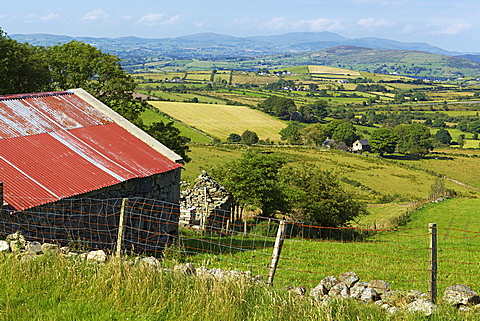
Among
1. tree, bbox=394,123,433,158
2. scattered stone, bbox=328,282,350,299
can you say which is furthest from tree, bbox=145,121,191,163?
tree, bbox=394,123,433,158

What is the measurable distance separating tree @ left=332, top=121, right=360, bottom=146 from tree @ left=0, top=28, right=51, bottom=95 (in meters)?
101

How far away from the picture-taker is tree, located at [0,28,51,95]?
1231 inches

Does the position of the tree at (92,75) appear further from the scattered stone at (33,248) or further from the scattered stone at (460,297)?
the scattered stone at (460,297)

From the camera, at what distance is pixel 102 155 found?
639 inches

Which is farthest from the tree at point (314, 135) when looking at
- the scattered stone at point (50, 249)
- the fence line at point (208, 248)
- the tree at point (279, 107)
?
the scattered stone at point (50, 249)

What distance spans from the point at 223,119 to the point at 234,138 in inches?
784

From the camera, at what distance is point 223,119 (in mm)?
129500

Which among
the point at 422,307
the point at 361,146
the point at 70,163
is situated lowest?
the point at 361,146

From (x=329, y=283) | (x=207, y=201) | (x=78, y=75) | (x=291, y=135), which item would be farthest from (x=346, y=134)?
(x=329, y=283)

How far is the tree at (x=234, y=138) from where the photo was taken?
359 feet

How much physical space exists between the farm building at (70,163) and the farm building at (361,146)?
347 ft

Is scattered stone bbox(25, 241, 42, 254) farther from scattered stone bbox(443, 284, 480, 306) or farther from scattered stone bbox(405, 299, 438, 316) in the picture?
scattered stone bbox(443, 284, 480, 306)

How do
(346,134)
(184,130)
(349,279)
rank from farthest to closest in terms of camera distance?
(346,134) → (184,130) → (349,279)

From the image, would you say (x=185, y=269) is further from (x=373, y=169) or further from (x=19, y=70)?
(x=373, y=169)
